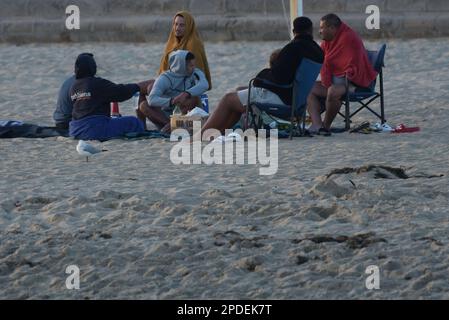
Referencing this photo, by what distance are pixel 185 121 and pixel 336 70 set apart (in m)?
1.13

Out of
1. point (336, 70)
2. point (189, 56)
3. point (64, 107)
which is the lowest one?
point (64, 107)

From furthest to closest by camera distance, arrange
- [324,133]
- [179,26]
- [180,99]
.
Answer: [179,26]
[180,99]
[324,133]

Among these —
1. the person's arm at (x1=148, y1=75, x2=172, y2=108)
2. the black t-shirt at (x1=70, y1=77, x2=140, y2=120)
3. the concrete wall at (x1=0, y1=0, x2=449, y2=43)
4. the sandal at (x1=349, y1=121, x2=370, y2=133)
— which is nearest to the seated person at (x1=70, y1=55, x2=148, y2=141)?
the black t-shirt at (x1=70, y1=77, x2=140, y2=120)

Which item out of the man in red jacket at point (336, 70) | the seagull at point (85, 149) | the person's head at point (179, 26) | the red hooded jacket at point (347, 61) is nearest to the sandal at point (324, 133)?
the man in red jacket at point (336, 70)

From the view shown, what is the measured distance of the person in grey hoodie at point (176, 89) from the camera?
10.5 metres

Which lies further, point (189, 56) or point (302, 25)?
point (189, 56)

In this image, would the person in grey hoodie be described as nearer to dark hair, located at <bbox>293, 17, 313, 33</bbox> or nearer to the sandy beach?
the sandy beach

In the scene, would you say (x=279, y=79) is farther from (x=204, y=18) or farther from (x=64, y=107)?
(x=204, y=18)

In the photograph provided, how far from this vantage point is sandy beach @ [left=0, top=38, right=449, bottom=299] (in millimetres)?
6504

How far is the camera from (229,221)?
7.42 m

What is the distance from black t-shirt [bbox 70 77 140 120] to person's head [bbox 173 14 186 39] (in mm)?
831

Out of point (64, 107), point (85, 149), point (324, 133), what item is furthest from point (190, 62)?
point (85, 149)

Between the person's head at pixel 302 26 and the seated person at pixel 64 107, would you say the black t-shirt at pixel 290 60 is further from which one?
the seated person at pixel 64 107

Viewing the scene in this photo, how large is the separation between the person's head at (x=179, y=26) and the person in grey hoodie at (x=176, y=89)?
1.19 ft
